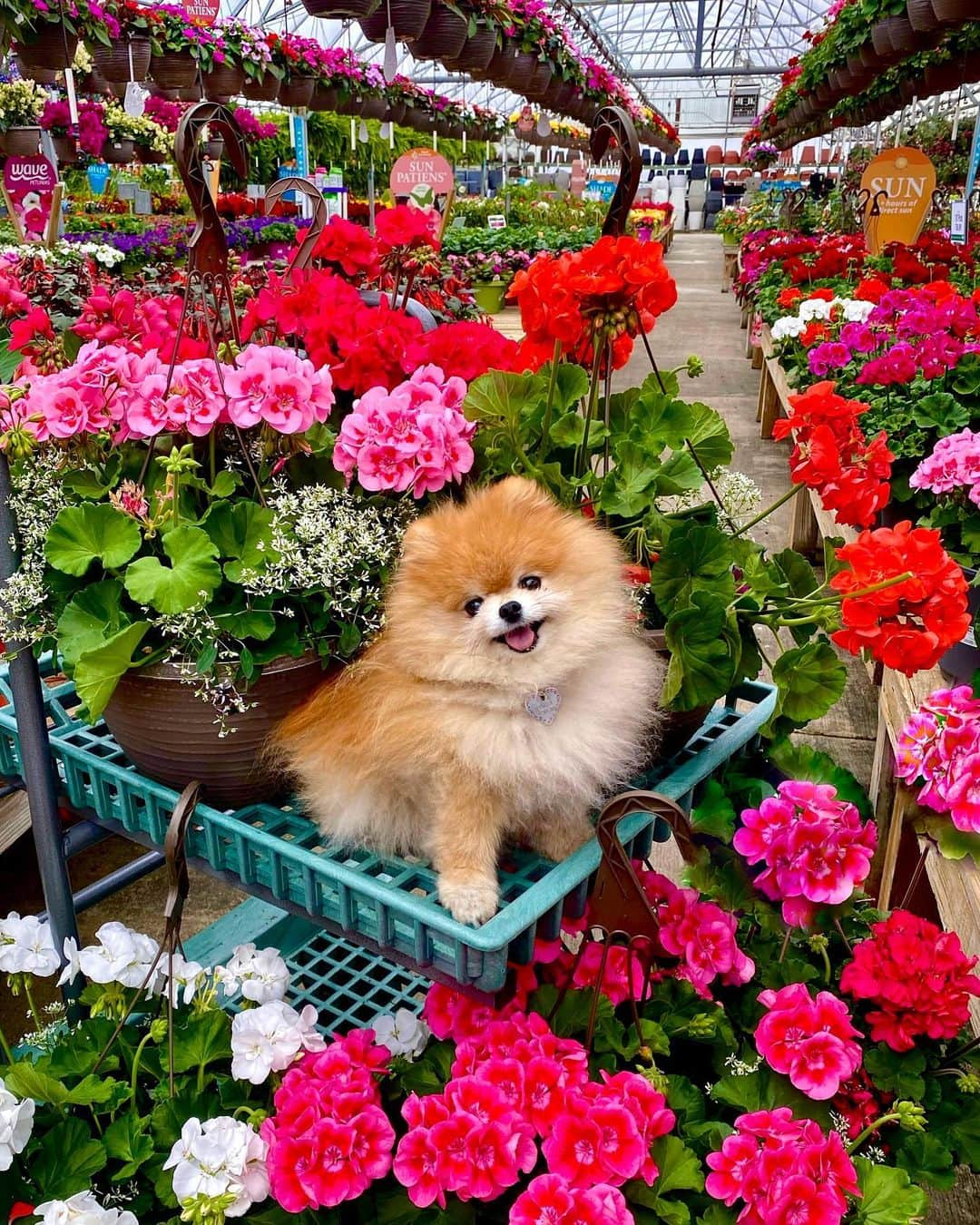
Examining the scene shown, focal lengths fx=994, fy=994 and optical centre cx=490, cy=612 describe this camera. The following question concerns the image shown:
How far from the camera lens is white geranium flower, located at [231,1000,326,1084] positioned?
94 cm

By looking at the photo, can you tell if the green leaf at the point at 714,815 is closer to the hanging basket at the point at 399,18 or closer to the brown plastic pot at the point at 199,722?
the brown plastic pot at the point at 199,722

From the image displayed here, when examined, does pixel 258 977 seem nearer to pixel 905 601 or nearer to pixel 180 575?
pixel 180 575

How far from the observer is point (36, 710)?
1.05m

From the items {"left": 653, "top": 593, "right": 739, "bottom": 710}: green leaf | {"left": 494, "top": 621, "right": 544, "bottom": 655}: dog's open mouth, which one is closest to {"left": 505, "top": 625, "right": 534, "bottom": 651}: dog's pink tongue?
{"left": 494, "top": 621, "right": 544, "bottom": 655}: dog's open mouth

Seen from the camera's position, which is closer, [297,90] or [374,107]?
[297,90]

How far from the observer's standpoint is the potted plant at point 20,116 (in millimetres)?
4832

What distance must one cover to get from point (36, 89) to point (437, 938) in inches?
303

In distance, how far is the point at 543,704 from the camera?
2.83 feet

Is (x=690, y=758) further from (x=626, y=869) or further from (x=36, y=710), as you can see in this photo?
(x=36, y=710)

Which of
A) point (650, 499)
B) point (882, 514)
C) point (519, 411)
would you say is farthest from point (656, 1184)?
point (882, 514)

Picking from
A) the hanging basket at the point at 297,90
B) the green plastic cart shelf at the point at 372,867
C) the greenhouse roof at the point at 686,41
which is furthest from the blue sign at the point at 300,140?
the greenhouse roof at the point at 686,41

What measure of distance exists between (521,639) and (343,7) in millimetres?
3602

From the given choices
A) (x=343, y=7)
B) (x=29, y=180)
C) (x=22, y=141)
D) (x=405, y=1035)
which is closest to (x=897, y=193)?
(x=343, y=7)

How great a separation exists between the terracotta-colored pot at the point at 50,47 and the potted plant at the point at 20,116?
0.96 m
